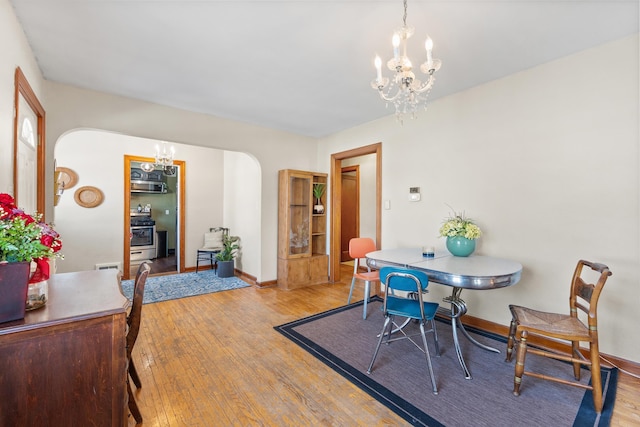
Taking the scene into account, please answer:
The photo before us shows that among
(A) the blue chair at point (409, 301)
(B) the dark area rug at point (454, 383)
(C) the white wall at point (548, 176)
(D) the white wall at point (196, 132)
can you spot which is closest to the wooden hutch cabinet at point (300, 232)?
(D) the white wall at point (196, 132)

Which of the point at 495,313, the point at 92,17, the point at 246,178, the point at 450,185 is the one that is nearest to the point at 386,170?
the point at 450,185

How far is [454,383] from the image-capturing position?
2.00 m

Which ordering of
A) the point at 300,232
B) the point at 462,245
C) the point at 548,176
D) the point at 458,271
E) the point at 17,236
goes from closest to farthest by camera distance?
the point at 17,236
the point at 458,271
the point at 548,176
the point at 462,245
the point at 300,232

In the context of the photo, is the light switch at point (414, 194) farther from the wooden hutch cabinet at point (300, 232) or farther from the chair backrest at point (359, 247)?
the wooden hutch cabinet at point (300, 232)

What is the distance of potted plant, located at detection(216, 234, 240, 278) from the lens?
5000mm

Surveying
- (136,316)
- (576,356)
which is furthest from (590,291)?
(136,316)

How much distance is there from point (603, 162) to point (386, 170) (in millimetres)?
2121

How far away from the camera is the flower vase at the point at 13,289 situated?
105 centimetres

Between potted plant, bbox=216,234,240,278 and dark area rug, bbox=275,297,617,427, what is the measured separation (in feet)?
8.24

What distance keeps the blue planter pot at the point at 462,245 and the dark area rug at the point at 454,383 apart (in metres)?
0.83

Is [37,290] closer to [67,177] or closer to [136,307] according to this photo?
[136,307]

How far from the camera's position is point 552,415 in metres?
1.69

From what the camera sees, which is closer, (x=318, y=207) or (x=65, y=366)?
(x=65, y=366)

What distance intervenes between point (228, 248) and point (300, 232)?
58.1 inches
